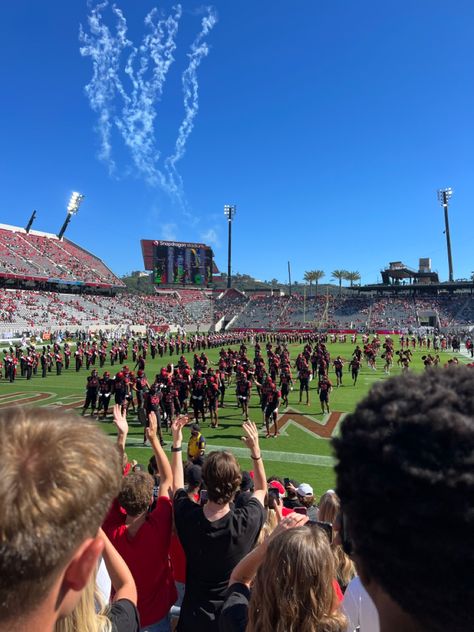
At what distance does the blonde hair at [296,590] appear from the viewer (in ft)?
6.56

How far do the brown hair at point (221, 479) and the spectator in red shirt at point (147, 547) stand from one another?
1.21 ft

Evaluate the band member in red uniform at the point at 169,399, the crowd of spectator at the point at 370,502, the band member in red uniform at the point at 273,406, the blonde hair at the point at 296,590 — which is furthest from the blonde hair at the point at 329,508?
the band member in red uniform at the point at 169,399

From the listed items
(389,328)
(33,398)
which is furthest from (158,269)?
(33,398)

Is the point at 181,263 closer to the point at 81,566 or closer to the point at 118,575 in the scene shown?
the point at 118,575

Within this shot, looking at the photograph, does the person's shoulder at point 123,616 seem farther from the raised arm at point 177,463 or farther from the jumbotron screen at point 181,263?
the jumbotron screen at point 181,263

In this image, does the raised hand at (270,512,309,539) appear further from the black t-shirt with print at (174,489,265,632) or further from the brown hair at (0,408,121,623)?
the brown hair at (0,408,121,623)

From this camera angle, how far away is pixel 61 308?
53250 millimetres

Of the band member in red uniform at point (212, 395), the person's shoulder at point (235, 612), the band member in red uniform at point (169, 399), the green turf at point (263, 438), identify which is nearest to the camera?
the person's shoulder at point (235, 612)

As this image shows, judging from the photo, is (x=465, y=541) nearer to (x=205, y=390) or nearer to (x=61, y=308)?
(x=205, y=390)

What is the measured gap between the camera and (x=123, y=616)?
6.71ft

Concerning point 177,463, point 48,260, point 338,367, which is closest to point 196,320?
point 48,260

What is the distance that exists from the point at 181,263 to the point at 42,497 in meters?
75.2

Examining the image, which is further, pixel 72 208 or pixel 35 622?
pixel 72 208

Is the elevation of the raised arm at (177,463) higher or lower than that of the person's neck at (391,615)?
lower
